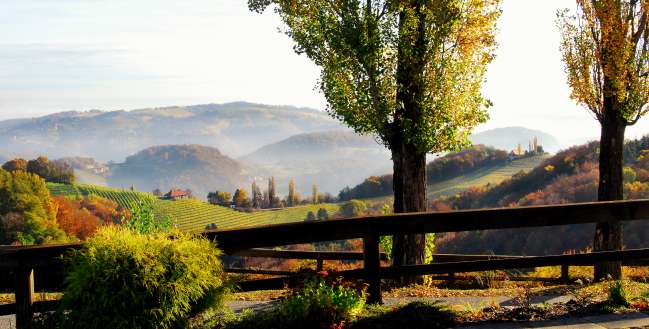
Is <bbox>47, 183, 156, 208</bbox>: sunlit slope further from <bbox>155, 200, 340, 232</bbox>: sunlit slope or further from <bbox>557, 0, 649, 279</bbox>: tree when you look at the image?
<bbox>557, 0, 649, 279</bbox>: tree

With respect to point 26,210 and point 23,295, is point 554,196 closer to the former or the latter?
point 26,210

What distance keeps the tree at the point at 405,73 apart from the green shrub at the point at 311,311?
31.3 feet

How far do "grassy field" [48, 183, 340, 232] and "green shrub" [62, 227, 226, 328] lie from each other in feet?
481

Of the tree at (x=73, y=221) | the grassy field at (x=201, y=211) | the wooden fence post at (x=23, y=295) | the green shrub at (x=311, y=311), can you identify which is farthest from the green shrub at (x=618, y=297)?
the grassy field at (x=201, y=211)

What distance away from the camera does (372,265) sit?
8.60 metres

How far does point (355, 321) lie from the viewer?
25.9 feet

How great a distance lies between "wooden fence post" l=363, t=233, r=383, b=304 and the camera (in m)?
8.52

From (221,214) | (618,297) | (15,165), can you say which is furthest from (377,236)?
(221,214)

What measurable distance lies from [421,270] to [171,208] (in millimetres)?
162933

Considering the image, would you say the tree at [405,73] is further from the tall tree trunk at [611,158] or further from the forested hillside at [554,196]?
the forested hillside at [554,196]

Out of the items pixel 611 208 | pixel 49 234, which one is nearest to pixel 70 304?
pixel 611 208

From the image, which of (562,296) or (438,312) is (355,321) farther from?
(562,296)

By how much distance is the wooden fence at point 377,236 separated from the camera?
7578 millimetres

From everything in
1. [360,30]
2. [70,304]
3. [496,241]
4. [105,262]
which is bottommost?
[496,241]
